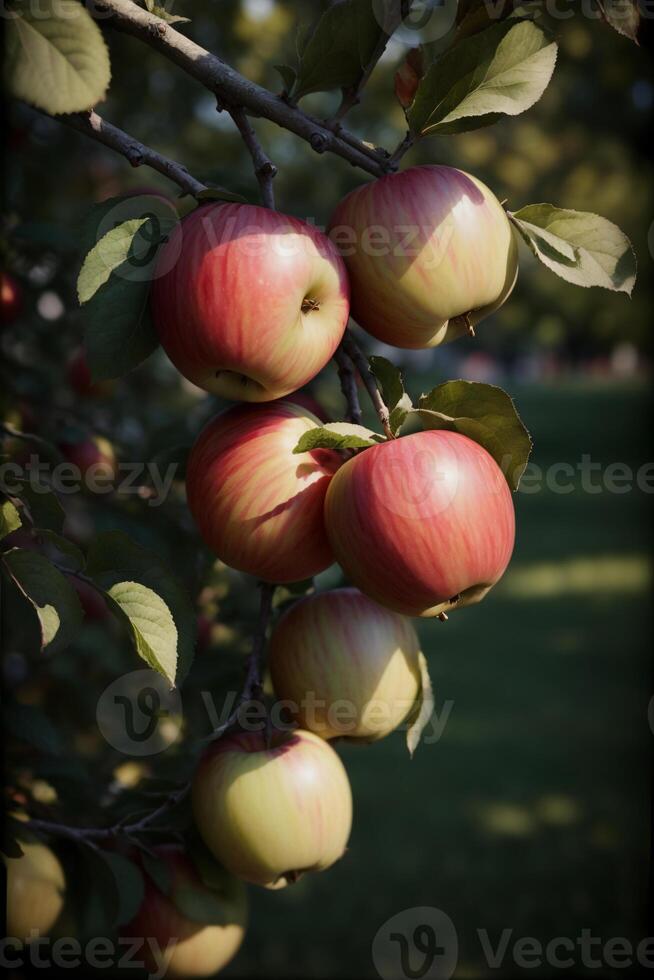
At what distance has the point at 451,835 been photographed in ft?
10.6

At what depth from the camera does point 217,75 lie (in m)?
0.94

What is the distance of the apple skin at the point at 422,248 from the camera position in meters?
0.91

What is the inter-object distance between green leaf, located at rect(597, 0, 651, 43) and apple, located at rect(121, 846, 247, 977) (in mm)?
966

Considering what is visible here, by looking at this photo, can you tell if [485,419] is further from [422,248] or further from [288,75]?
[288,75]

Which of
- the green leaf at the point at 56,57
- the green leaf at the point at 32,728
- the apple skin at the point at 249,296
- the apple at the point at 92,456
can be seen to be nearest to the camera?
the green leaf at the point at 56,57

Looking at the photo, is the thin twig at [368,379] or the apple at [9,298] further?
the apple at [9,298]

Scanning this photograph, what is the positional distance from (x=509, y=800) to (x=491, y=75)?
2.96 meters

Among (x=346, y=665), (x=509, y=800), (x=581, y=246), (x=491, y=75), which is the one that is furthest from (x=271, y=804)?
(x=509, y=800)

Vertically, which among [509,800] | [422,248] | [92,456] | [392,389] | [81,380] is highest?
[422,248]

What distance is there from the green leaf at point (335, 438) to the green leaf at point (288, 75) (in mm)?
329

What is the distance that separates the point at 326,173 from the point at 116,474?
2558 mm

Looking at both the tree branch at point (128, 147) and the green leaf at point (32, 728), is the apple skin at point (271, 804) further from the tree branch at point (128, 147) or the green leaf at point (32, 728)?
the tree branch at point (128, 147)

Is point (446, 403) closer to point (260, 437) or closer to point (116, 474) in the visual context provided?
point (260, 437)

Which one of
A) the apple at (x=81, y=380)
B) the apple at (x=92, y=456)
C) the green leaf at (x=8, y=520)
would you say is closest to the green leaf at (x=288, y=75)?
the green leaf at (x=8, y=520)
